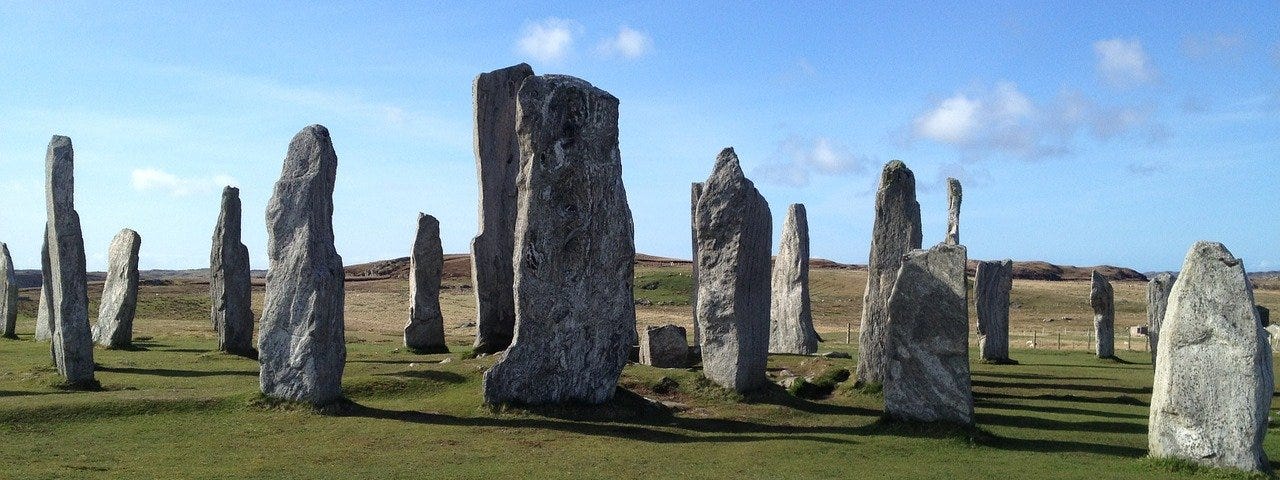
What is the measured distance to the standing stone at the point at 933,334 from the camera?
14.4m

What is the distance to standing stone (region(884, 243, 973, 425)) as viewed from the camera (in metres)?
14.4

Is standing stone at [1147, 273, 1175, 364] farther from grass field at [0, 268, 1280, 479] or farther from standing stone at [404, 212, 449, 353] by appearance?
standing stone at [404, 212, 449, 353]

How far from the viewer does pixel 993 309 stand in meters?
26.9

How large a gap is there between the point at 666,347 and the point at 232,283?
979 cm

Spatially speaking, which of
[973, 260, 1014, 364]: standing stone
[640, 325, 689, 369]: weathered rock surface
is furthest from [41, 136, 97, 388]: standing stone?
[973, 260, 1014, 364]: standing stone

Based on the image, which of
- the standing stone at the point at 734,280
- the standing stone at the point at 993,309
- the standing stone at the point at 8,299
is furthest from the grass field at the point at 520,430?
the standing stone at the point at 8,299

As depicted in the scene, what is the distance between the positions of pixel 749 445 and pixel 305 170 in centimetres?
759

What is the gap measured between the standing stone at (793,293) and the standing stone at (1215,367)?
1367 cm

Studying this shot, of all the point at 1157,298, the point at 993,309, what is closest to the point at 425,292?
the point at 993,309

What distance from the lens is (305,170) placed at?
15695 millimetres

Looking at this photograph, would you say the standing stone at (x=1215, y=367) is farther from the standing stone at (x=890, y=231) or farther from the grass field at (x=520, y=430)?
the standing stone at (x=890, y=231)

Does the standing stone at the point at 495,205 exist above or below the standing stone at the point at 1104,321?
above

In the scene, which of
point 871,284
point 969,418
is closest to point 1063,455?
point 969,418

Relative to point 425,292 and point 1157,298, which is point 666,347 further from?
point 1157,298
